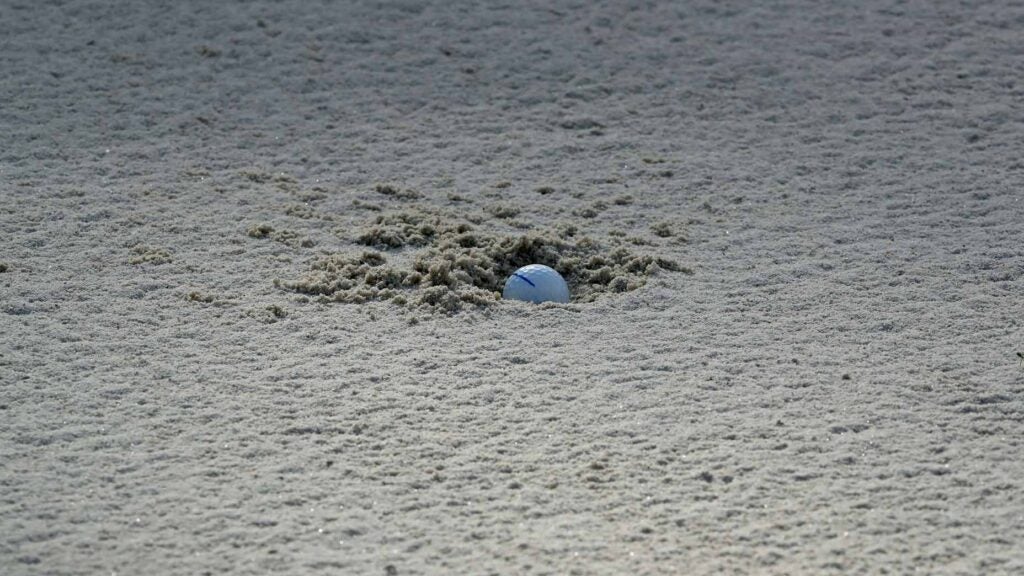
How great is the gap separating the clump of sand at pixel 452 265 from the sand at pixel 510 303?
Result: 0.02 meters

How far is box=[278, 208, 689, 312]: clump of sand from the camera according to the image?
14.9ft

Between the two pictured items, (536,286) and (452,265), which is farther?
(452,265)

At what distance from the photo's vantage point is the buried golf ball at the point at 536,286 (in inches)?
177

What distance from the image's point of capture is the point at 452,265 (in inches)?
184

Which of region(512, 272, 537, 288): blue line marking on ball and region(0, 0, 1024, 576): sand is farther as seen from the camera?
region(512, 272, 537, 288): blue line marking on ball

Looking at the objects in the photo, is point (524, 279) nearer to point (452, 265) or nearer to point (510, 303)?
point (510, 303)

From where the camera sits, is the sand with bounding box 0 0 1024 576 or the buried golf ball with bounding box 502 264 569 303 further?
the buried golf ball with bounding box 502 264 569 303

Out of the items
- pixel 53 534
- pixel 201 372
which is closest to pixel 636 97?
pixel 201 372

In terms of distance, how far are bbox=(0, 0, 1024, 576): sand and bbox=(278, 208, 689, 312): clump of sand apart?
2 cm

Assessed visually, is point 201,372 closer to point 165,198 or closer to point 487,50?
point 165,198

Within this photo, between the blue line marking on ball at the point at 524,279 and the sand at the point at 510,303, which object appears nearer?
the sand at the point at 510,303

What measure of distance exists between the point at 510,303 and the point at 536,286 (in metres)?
0.10

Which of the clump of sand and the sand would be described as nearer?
the sand

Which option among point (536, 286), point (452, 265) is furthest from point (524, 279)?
point (452, 265)
